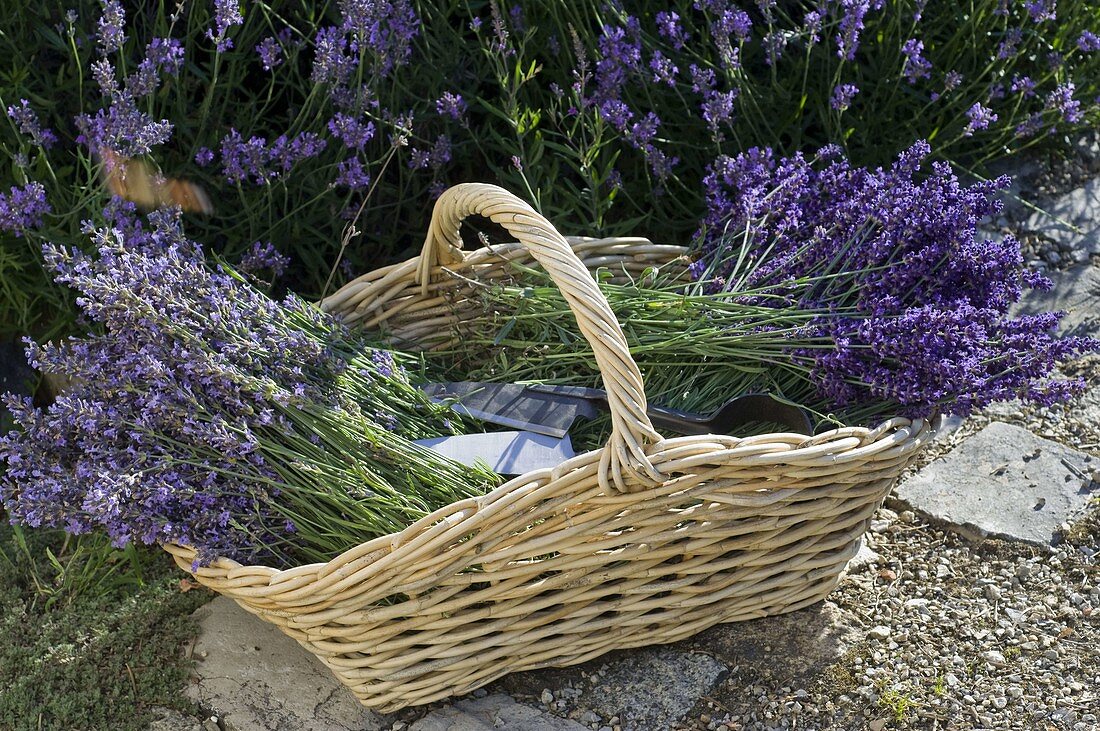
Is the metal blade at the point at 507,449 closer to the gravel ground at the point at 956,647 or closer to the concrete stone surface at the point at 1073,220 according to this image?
the gravel ground at the point at 956,647

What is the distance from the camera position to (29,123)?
6.76 feet

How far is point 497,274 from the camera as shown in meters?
2.31

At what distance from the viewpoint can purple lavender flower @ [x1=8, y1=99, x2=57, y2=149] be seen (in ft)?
6.73

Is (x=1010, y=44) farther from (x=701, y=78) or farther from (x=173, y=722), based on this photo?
(x=173, y=722)

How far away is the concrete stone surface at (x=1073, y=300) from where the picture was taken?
8.90 feet

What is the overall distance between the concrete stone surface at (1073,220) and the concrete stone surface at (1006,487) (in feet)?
2.58

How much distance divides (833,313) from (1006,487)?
0.62 metres

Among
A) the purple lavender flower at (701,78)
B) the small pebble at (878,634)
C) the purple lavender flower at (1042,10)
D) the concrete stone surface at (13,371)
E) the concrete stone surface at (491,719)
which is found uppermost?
the purple lavender flower at (1042,10)

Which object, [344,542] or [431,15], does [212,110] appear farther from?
[344,542]

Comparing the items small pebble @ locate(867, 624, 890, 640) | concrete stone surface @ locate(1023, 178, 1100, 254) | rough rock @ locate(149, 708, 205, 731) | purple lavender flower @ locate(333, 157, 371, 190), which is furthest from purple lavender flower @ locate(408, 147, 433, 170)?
concrete stone surface @ locate(1023, 178, 1100, 254)

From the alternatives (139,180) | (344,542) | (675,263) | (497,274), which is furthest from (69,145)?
(675,263)

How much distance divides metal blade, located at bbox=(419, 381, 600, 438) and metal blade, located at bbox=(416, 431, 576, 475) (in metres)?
0.03

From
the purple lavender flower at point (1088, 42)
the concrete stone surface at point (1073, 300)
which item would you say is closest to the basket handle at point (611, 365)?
the concrete stone surface at point (1073, 300)

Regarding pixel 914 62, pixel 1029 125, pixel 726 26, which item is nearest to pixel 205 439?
pixel 726 26
